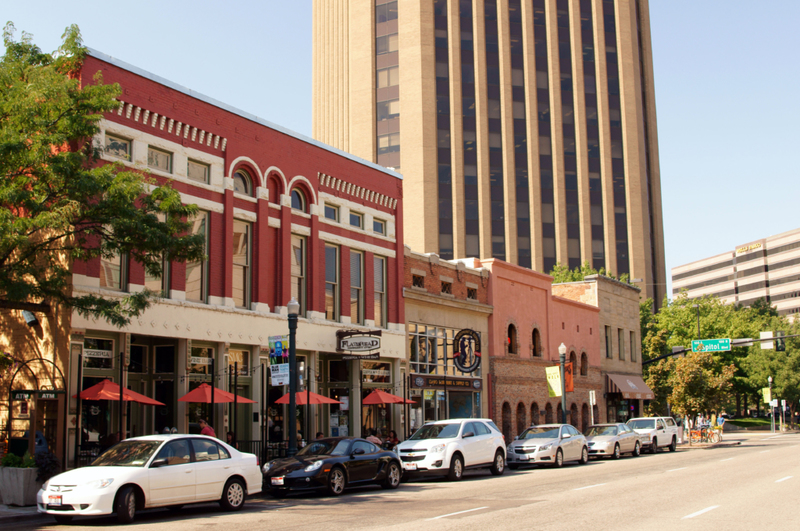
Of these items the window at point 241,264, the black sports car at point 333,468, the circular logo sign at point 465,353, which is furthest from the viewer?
the circular logo sign at point 465,353

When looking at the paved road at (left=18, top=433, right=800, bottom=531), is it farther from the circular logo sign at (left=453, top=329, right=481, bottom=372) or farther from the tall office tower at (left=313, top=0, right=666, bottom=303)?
the tall office tower at (left=313, top=0, right=666, bottom=303)

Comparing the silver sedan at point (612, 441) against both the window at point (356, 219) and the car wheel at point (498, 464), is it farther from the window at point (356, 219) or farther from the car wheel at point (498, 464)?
the window at point (356, 219)

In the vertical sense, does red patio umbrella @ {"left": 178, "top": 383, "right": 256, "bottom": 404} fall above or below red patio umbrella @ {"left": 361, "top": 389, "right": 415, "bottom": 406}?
above

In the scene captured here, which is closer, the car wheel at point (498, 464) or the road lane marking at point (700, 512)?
the road lane marking at point (700, 512)

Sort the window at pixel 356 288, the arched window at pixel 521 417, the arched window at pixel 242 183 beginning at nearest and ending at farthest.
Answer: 1. the arched window at pixel 242 183
2. the window at pixel 356 288
3. the arched window at pixel 521 417

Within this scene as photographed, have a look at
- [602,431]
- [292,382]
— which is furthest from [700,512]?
[602,431]

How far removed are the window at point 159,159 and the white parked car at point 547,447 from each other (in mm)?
14809

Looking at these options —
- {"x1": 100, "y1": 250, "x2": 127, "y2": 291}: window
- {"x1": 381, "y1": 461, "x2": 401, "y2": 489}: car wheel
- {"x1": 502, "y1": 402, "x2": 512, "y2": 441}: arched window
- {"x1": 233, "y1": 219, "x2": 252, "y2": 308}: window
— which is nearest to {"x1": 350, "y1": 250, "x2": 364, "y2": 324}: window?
{"x1": 233, "y1": 219, "x2": 252, "y2": 308}: window

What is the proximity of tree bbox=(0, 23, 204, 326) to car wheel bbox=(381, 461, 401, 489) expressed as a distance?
23.5ft

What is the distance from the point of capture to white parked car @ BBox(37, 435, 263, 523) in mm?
13508

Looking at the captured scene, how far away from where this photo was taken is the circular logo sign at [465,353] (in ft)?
114

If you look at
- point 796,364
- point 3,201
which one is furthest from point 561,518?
point 796,364

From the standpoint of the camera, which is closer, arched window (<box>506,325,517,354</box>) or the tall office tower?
arched window (<box>506,325,517,354</box>)

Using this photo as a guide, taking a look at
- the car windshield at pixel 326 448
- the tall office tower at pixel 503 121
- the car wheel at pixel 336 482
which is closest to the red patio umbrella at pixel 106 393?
the car windshield at pixel 326 448
